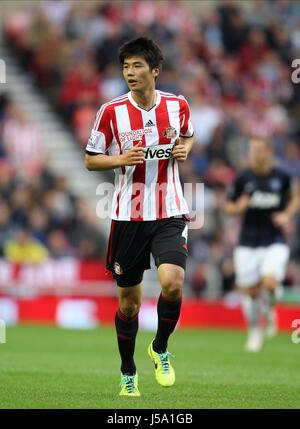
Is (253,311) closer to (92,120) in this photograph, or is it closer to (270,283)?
(270,283)

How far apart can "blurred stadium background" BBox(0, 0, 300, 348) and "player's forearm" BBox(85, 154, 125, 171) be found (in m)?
10.0

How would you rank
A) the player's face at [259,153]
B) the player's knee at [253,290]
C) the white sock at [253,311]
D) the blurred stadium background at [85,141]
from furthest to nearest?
the blurred stadium background at [85,141] → the player's knee at [253,290] → the white sock at [253,311] → the player's face at [259,153]

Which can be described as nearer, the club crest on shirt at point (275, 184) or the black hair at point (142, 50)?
the black hair at point (142, 50)

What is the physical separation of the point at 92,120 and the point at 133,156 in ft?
45.6

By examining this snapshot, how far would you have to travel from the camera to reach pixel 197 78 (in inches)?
878

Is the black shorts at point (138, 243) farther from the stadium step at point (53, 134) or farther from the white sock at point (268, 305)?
the stadium step at point (53, 134)

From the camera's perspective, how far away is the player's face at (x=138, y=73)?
8.30 metres

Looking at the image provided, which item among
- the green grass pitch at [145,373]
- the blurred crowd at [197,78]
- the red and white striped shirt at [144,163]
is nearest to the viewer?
the green grass pitch at [145,373]

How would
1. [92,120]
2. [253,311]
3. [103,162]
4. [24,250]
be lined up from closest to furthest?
1. [103,162]
2. [253,311]
3. [24,250]
4. [92,120]

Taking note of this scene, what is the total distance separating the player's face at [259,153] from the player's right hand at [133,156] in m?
6.30

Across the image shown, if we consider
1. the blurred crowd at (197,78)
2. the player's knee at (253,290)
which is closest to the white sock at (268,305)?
the player's knee at (253,290)

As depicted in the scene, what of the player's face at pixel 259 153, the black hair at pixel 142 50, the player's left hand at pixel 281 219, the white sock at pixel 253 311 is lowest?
the white sock at pixel 253 311

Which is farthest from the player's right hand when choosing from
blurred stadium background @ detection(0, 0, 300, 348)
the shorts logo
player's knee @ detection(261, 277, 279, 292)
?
blurred stadium background @ detection(0, 0, 300, 348)

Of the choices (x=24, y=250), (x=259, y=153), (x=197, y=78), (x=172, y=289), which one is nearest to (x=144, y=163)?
(x=172, y=289)
